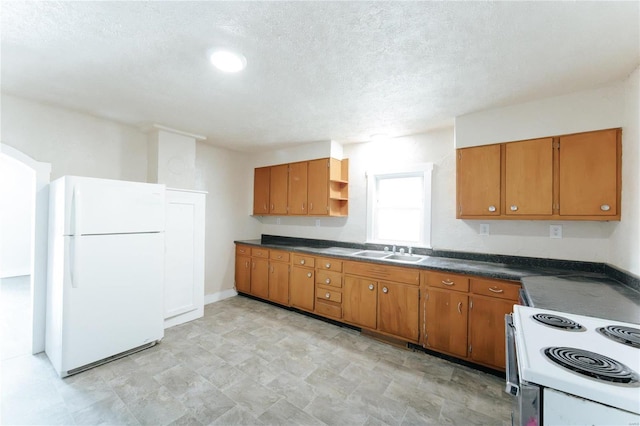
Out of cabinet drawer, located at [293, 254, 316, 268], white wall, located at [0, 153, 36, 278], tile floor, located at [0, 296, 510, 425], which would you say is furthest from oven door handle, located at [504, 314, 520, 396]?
white wall, located at [0, 153, 36, 278]

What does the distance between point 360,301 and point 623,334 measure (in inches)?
86.7

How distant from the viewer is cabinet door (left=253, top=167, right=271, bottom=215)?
177 inches

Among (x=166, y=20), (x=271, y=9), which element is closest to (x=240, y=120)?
(x=166, y=20)

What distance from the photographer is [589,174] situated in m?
2.12

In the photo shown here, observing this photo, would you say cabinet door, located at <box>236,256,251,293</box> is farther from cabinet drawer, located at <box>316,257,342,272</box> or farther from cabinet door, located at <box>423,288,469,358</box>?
cabinet door, located at <box>423,288,469,358</box>

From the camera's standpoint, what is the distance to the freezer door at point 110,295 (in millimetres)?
2182

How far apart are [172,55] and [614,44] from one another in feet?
9.38

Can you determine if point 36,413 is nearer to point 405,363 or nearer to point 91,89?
point 91,89

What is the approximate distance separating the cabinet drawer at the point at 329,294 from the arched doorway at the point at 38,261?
2870 millimetres

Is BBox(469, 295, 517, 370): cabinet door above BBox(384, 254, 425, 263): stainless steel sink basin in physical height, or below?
below

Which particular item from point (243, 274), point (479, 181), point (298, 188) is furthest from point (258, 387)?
point (479, 181)

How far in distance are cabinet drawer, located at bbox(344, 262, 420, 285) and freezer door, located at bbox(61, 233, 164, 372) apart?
7.09 ft

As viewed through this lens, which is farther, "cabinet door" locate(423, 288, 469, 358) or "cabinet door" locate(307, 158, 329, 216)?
"cabinet door" locate(307, 158, 329, 216)

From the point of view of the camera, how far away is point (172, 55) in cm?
177
